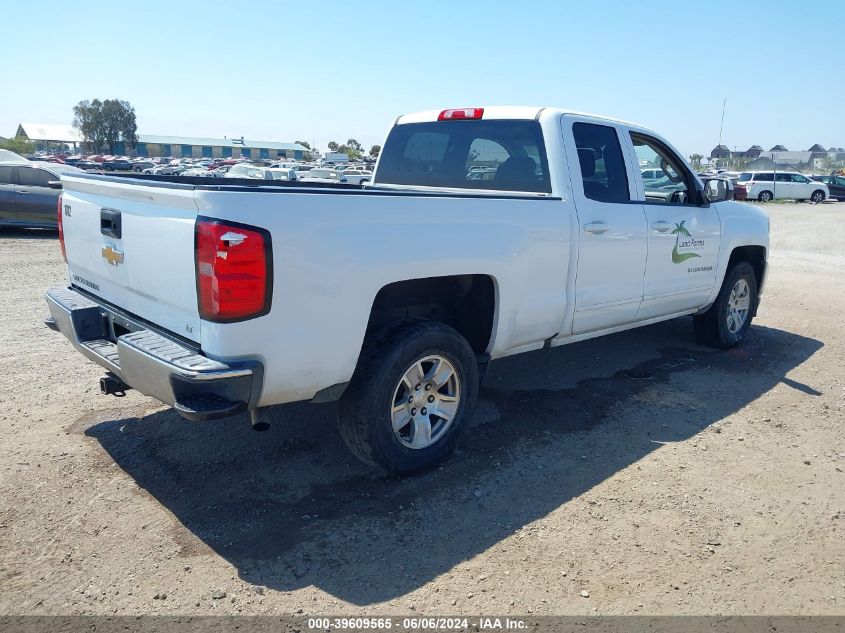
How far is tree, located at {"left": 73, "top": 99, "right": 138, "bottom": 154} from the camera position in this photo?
333 feet

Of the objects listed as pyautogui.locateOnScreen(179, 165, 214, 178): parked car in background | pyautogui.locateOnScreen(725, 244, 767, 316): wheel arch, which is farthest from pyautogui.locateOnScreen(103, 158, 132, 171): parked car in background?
pyautogui.locateOnScreen(725, 244, 767, 316): wheel arch

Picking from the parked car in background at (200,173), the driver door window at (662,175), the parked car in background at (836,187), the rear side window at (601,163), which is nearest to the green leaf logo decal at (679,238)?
the driver door window at (662,175)

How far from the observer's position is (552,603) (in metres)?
2.80

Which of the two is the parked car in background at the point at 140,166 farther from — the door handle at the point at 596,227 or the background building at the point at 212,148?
the background building at the point at 212,148

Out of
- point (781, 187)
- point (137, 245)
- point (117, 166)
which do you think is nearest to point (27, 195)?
point (137, 245)

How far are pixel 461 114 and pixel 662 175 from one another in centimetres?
190

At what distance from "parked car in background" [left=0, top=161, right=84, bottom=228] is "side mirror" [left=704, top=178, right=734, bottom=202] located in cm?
1241

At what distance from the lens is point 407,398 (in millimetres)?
3744

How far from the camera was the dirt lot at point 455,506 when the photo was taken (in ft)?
9.37

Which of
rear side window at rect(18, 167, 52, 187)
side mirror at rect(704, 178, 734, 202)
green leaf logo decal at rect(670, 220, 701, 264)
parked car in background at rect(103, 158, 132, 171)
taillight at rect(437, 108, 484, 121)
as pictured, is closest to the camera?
taillight at rect(437, 108, 484, 121)

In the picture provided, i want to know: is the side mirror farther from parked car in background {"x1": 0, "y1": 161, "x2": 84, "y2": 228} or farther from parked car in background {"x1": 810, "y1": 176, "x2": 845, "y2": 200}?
parked car in background {"x1": 810, "y1": 176, "x2": 845, "y2": 200}

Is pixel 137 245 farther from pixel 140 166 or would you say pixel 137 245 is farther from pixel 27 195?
pixel 140 166

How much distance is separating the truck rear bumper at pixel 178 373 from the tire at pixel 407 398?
0.64 metres

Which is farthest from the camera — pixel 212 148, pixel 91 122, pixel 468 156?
pixel 212 148
